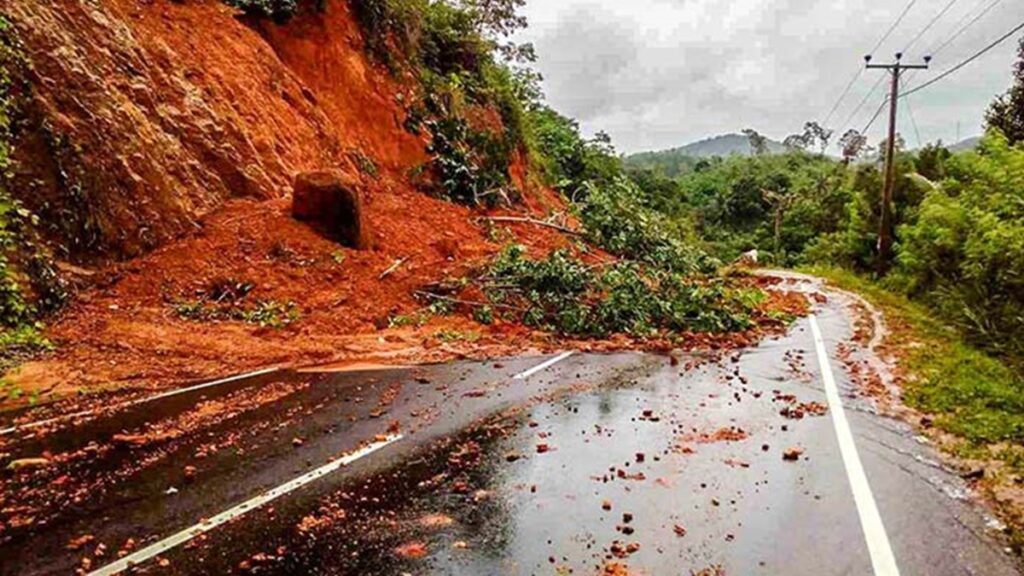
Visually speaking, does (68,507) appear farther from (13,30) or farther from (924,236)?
(924,236)

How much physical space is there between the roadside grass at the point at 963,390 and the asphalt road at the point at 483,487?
0.56 m

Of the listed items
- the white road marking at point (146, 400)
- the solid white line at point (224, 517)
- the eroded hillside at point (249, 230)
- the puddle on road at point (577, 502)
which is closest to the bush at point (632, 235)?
the eroded hillside at point (249, 230)

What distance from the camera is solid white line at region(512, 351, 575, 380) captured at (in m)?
8.89

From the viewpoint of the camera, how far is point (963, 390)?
7977 mm

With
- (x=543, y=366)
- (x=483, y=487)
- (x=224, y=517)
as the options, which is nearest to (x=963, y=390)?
(x=543, y=366)

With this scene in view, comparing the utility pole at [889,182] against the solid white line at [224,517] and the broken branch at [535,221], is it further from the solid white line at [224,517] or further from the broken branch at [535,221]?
the solid white line at [224,517]

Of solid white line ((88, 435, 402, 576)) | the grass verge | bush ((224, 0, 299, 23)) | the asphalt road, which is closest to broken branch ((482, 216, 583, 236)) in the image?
bush ((224, 0, 299, 23))

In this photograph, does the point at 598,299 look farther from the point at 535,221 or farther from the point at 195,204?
the point at 195,204

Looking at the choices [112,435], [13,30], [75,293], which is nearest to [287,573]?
[112,435]

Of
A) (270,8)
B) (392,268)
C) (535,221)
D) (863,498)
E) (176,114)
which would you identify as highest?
(270,8)

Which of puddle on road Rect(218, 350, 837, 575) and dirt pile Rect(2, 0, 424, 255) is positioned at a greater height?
dirt pile Rect(2, 0, 424, 255)

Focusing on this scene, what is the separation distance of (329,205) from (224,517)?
10.1 meters

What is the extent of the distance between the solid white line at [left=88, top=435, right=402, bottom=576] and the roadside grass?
531 centimetres

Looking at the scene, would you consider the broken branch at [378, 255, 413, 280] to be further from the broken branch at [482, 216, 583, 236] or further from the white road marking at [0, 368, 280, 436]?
the broken branch at [482, 216, 583, 236]
